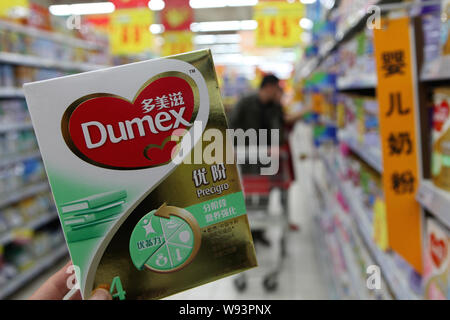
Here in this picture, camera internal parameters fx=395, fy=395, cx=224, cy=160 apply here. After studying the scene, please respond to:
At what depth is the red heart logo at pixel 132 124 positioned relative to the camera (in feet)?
2.32

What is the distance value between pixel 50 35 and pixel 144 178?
13.4 feet

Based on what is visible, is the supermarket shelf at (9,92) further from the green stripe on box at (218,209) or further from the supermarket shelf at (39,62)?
the green stripe on box at (218,209)

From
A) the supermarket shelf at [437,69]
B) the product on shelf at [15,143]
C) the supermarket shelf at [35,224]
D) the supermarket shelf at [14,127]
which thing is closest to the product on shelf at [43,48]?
the supermarket shelf at [14,127]

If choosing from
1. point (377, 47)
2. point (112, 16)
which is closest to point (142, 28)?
point (112, 16)

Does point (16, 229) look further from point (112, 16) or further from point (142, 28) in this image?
point (112, 16)

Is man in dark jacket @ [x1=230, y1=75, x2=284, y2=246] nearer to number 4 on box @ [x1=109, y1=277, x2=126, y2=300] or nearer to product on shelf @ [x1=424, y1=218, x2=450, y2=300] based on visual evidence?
product on shelf @ [x1=424, y1=218, x2=450, y2=300]

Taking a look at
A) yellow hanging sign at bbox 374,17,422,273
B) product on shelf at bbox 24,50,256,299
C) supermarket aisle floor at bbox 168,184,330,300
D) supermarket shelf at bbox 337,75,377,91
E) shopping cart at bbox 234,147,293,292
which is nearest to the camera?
product on shelf at bbox 24,50,256,299

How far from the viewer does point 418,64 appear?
3.92 ft

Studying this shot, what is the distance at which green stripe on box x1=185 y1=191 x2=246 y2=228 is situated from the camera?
748 millimetres

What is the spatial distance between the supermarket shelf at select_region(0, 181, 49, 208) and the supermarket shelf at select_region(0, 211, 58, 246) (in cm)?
25

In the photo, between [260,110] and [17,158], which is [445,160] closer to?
[260,110]

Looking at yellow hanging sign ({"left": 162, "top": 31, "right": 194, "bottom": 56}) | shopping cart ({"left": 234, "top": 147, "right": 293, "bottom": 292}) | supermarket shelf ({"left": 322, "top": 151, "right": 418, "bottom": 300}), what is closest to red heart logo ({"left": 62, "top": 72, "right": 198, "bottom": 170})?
supermarket shelf ({"left": 322, "top": 151, "right": 418, "bottom": 300})

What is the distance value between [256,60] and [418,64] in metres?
25.4

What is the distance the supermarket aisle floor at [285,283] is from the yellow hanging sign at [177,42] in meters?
5.61
